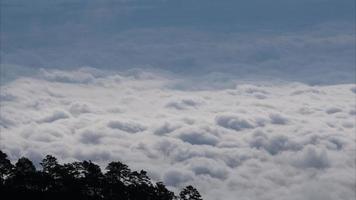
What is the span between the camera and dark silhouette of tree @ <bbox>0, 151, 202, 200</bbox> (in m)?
142

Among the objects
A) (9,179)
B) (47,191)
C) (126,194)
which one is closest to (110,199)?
(126,194)

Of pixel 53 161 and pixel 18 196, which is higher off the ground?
pixel 53 161

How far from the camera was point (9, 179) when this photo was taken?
146m

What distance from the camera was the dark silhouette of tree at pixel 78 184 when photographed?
467 ft

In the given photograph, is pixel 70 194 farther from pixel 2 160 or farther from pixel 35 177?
pixel 2 160

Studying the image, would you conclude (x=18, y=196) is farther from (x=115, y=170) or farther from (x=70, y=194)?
(x=115, y=170)

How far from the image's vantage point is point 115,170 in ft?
488

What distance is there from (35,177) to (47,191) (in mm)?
4202

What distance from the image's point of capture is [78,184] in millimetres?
145250

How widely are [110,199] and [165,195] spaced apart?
12.6 metres

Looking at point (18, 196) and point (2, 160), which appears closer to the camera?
point (18, 196)

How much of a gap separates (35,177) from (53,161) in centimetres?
853

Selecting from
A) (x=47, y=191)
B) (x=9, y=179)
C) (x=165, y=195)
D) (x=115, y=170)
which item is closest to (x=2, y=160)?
(x=9, y=179)

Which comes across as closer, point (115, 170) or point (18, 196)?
point (18, 196)
